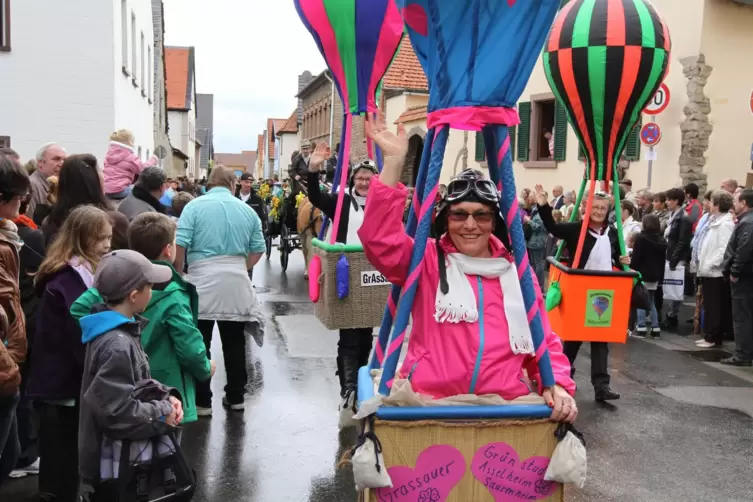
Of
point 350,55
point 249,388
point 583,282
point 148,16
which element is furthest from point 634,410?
point 148,16

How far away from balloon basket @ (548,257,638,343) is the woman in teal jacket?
3.57 m

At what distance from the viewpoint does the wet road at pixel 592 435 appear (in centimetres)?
→ 471

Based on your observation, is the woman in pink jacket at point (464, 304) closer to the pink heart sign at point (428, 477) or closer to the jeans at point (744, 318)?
the pink heart sign at point (428, 477)

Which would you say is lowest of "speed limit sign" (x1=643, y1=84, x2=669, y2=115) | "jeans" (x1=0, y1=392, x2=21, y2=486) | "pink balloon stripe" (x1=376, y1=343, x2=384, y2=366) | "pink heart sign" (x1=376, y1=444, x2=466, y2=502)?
"jeans" (x1=0, y1=392, x2=21, y2=486)

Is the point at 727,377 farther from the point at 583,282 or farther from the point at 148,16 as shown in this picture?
the point at 148,16

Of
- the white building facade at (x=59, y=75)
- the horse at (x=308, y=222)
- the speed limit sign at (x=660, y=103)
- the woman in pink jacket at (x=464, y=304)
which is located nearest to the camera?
the woman in pink jacket at (x=464, y=304)

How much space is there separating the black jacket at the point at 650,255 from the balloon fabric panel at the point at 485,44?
7.99 meters

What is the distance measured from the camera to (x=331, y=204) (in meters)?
5.68

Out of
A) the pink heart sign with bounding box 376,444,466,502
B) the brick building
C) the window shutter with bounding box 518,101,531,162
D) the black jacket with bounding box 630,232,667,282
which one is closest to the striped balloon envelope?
the black jacket with bounding box 630,232,667,282

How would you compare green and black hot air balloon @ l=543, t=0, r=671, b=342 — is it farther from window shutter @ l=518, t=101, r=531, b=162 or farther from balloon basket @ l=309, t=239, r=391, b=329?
window shutter @ l=518, t=101, r=531, b=162

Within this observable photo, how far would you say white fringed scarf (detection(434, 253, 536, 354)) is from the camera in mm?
2805

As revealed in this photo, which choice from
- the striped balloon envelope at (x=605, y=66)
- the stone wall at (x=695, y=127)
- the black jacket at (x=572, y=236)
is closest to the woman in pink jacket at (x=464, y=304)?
the black jacket at (x=572, y=236)

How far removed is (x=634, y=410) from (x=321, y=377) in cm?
286

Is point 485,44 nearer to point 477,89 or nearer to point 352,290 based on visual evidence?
point 477,89
